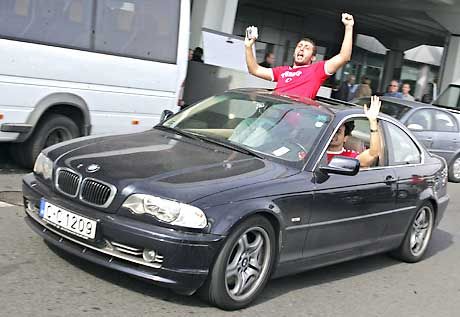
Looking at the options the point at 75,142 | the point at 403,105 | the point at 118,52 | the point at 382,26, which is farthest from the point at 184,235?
the point at 382,26

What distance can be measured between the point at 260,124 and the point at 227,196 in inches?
46.8

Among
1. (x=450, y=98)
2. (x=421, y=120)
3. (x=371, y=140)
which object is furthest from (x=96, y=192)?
(x=450, y=98)

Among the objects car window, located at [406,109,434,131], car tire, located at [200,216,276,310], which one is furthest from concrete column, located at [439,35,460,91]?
car tire, located at [200,216,276,310]

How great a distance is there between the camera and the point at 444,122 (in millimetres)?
12547

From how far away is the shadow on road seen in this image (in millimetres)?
4371

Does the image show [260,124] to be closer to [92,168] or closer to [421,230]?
[92,168]

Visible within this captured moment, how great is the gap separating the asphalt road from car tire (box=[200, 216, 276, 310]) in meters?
0.10

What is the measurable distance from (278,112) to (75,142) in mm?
1579

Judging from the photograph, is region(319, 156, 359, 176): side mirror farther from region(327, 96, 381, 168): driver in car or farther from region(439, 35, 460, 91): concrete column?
region(439, 35, 460, 91): concrete column

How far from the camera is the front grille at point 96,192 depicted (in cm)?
411

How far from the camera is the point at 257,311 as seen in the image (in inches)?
173

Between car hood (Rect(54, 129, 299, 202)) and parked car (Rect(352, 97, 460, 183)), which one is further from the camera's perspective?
parked car (Rect(352, 97, 460, 183))

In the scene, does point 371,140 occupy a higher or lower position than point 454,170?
higher

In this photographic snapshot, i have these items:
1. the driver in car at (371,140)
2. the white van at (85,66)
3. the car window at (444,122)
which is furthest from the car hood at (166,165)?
the car window at (444,122)
